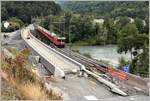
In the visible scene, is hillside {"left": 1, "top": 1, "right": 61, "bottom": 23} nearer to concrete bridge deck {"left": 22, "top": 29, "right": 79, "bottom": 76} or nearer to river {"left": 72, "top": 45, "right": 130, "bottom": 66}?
concrete bridge deck {"left": 22, "top": 29, "right": 79, "bottom": 76}

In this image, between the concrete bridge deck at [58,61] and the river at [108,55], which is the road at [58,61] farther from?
the river at [108,55]

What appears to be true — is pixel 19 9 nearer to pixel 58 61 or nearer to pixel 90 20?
pixel 90 20

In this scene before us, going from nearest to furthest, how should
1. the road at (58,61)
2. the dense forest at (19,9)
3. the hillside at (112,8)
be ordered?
1. the road at (58,61)
2. the dense forest at (19,9)
3. the hillside at (112,8)

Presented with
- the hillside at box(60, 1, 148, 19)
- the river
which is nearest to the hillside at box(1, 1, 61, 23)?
the hillside at box(60, 1, 148, 19)

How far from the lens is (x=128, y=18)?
61.4 meters

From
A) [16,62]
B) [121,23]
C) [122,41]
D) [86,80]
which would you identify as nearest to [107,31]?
[121,23]

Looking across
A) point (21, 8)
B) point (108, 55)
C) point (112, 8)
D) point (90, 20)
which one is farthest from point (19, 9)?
point (112, 8)

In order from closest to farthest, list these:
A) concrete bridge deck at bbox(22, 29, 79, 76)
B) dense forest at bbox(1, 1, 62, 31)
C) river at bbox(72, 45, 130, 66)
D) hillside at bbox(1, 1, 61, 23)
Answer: concrete bridge deck at bbox(22, 29, 79, 76) < river at bbox(72, 45, 130, 66) < hillside at bbox(1, 1, 61, 23) < dense forest at bbox(1, 1, 62, 31)

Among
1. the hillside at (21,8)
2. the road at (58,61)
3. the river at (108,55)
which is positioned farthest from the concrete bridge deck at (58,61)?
the hillside at (21,8)

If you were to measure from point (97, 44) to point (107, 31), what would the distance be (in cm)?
371

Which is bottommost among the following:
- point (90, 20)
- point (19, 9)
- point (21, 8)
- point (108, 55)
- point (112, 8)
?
point (108, 55)

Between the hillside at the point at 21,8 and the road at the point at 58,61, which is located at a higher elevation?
the hillside at the point at 21,8

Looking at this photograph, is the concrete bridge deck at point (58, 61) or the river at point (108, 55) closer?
the concrete bridge deck at point (58, 61)

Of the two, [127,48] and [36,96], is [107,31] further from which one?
[36,96]
